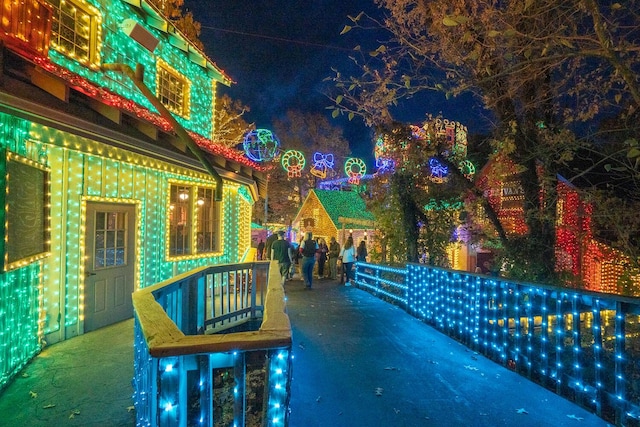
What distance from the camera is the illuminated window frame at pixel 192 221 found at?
31.1 feet

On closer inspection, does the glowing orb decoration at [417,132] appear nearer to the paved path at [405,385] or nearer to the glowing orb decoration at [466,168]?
the glowing orb decoration at [466,168]

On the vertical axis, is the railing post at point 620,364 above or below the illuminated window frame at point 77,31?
below

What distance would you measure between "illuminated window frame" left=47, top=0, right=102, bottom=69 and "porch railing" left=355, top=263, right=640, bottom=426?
25.8 ft

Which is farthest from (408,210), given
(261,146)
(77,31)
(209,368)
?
(209,368)

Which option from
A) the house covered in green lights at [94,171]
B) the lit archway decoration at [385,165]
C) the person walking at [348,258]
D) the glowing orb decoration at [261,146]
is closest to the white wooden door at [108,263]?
the house covered in green lights at [94,171]

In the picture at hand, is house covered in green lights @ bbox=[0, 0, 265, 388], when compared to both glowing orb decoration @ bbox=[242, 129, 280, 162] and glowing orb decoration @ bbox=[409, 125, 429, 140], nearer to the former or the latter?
glowing orb decoration @ bbox=[242, 129, 280, 162]

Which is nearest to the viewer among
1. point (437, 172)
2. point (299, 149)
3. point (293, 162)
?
point (437, 172)

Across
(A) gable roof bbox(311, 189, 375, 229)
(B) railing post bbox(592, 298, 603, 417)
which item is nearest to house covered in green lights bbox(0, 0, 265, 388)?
(B) railing post bbox(592, 298, 603, 417)

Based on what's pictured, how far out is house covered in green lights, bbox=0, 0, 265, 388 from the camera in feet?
15.2

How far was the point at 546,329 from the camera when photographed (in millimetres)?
4949

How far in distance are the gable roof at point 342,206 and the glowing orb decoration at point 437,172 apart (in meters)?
10.1

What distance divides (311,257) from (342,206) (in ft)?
37.0

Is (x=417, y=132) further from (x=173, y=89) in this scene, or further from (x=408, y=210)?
(x=173, y=89)

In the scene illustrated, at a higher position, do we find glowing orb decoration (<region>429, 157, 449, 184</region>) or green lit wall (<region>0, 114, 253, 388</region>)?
glowing orb decoration (<region>429, 157, 449, 184</region>)
